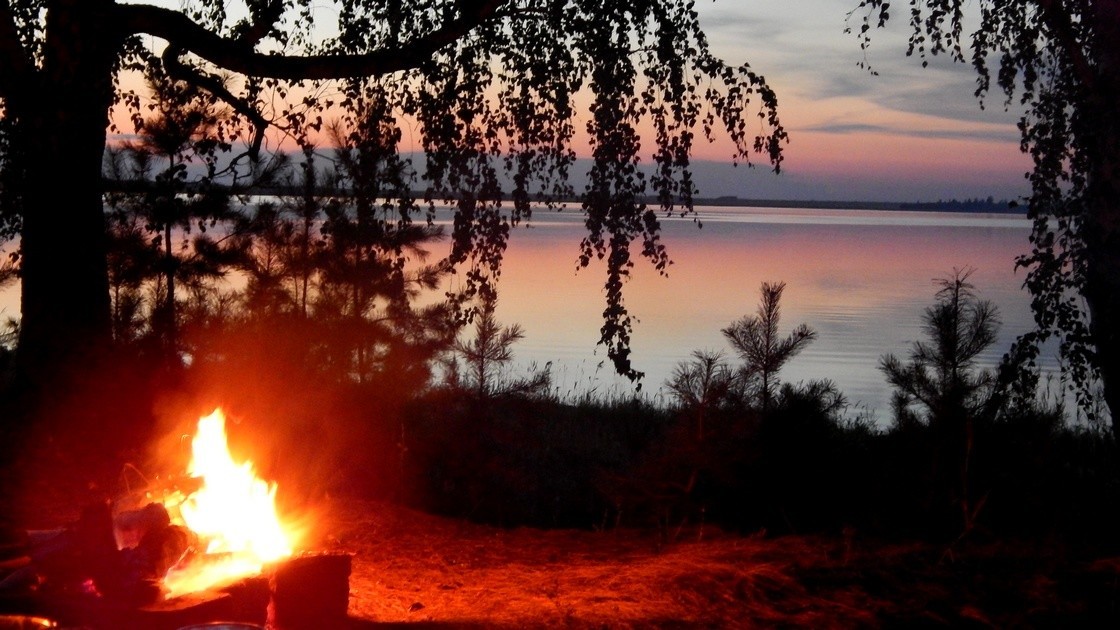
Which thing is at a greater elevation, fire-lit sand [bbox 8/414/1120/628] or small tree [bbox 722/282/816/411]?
small tree [bbox 722/282/816/411]

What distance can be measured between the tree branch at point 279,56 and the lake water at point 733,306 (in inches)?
46.3

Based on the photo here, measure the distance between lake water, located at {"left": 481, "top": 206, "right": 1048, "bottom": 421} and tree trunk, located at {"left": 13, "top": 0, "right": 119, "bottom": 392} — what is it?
3192 millimetres

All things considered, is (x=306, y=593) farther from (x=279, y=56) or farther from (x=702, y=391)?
(x=279, y=56)

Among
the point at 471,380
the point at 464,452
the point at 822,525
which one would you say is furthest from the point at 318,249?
the point at 822,525

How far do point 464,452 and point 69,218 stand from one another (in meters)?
2.96

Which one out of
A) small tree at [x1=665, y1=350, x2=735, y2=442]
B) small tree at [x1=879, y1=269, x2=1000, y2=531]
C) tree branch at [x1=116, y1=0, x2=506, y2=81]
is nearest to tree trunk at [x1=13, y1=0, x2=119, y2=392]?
tree branch at [x1=116, y1=0, x2=506, y2=81]

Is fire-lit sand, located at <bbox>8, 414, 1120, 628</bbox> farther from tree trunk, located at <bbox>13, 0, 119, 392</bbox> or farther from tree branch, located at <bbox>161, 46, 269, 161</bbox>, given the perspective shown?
tree branch, located at <bbox>161, 46, 269, 161</bbox>

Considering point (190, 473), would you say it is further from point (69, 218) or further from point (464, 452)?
point (464, 452)

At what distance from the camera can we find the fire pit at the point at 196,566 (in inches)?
159

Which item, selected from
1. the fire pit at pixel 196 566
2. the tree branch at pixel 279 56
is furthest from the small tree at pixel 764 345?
the fire pit at pixel 196 566

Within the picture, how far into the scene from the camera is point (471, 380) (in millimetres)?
9250

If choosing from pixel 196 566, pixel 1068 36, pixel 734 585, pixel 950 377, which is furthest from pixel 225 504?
pixel 1068 36

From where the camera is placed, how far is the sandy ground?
14.3 ft

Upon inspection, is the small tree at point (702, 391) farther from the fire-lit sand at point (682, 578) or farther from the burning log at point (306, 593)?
the burning log at point (306, 593)
